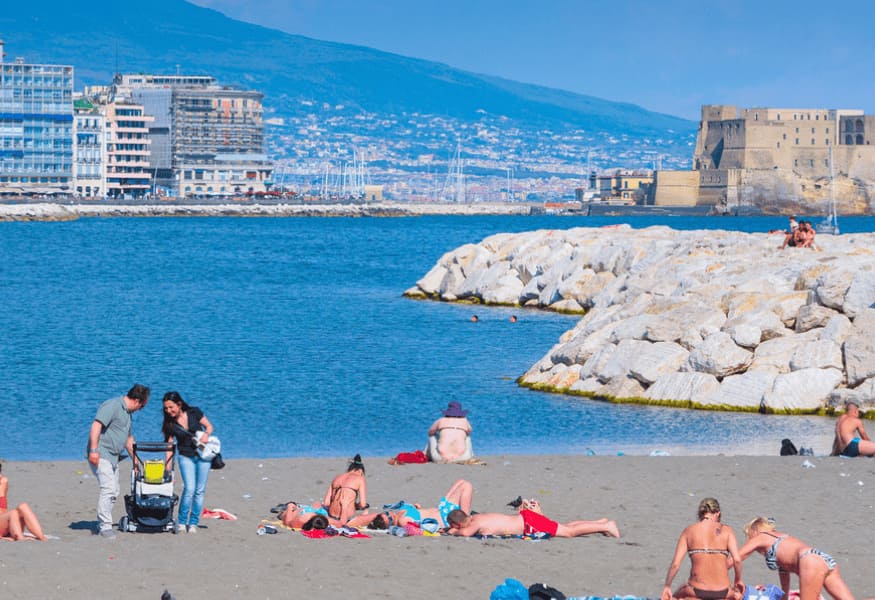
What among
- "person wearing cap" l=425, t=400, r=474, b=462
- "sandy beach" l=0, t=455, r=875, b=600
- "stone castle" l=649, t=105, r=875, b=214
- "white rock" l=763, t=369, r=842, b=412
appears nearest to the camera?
"sandy beach" l=0, t=455, r=875, b=600

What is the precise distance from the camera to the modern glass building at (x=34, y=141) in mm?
155250

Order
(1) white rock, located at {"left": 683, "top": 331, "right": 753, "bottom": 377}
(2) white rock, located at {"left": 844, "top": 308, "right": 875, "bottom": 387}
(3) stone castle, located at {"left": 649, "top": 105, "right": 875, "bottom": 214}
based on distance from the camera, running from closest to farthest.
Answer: (2) white rock, located at {"left": 844, "top": 308, "right": 875, "bottom": 387} → (1) white rock, located at {"left": 683, "top": 331, "right": 753, "bottom": 377} → (3) stone castle, located at {"left": 649, "top": 105, "right": 875, "bottom": 214}

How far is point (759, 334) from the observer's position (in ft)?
64.2

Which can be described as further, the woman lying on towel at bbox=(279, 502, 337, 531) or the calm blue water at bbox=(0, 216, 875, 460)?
the calm blue water at bbox=(0, 216, 875, 460)

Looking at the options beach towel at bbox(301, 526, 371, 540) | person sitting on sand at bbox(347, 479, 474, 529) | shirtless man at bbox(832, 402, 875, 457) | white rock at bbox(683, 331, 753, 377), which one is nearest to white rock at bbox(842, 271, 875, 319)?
white rock at bbox(683, 331, 753, 377)

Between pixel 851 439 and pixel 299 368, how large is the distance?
12647 millimetres

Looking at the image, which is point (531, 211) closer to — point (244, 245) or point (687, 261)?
point (244, 245)

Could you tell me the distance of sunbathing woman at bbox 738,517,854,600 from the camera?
8156mm

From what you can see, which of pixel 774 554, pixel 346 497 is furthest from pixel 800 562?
pixel 346 497

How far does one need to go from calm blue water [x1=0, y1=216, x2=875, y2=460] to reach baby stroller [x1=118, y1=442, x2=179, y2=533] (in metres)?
5.49

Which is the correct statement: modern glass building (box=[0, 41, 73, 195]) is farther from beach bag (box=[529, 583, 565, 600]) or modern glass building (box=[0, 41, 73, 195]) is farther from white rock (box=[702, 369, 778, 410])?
beach bag (box=[529, 583, 565, 600])

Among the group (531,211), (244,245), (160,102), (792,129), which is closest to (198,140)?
(160,102)

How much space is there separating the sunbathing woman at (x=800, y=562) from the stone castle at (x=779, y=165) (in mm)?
144439

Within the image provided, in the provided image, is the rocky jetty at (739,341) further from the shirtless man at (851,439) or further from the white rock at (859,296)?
the shirtless man at (851,439)
